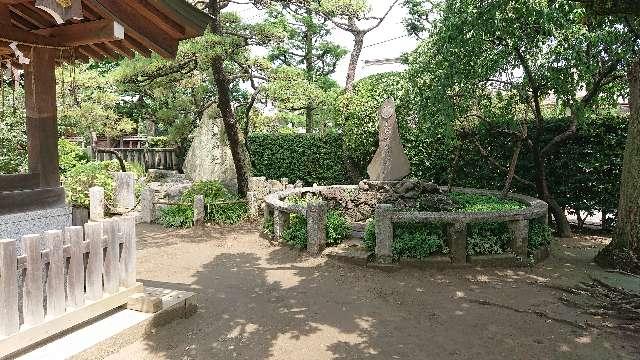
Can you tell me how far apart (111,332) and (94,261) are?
80 centimetres

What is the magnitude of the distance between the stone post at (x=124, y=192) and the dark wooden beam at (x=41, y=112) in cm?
799

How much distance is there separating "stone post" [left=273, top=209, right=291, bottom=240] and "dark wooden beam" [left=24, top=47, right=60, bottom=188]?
5110mm

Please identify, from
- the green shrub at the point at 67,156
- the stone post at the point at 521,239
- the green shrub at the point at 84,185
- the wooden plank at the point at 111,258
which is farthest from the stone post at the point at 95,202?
the stone post at the point at 521,239

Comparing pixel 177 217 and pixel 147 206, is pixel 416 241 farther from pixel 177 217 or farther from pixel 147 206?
pixel 147 206

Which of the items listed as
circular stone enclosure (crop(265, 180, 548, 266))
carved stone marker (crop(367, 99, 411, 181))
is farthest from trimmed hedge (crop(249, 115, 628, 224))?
circular stone enclosure (crop(265, 180, 548, 266))

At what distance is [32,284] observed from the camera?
4.11m

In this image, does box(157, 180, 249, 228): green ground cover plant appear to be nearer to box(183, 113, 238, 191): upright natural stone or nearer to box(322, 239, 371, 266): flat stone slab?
box(183, 113, 238, 191): upright natural stone

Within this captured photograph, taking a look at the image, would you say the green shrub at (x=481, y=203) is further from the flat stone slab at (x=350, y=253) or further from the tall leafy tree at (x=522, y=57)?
the flat stone slab at (x=350, y=253)

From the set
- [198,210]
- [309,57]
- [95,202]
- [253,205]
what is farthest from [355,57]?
[95,202]

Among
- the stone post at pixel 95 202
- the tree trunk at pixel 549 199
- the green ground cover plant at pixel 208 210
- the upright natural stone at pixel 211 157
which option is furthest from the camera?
the upright natural stone at pixel 211 157

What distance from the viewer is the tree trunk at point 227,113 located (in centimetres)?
1127

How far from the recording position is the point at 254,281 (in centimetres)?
745

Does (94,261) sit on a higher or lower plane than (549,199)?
lower

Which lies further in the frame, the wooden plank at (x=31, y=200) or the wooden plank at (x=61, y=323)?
the wooden plank at (x=31, y=200)
